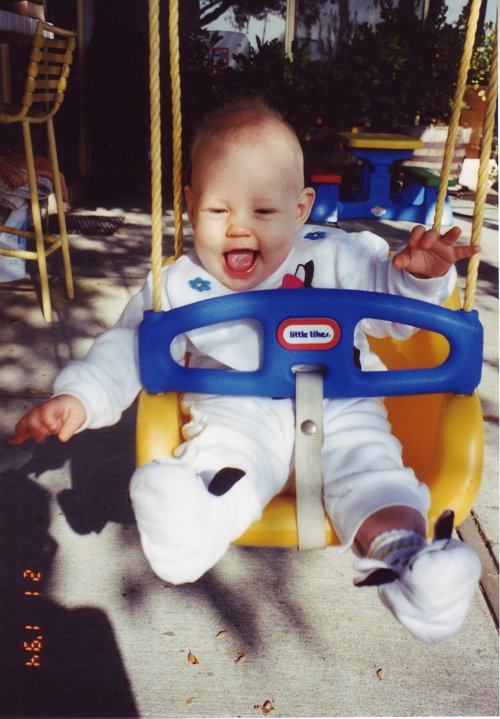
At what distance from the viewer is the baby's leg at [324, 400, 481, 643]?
3.90ft

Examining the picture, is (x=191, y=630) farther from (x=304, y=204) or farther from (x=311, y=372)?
(x=304, y=204)

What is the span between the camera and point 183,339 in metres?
1.78

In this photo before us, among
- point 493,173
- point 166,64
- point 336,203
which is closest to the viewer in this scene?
point 336,203

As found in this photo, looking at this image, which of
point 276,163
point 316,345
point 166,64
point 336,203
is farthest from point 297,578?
point 166,64

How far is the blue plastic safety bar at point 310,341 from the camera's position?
4.80 ft

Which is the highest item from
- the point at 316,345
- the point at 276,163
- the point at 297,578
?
the point at 276,163

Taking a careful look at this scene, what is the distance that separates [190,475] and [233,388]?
24 centimetres

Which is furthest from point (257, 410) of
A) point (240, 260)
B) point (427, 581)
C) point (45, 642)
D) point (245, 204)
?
point (45, 642)

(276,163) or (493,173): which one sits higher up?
(276,163)

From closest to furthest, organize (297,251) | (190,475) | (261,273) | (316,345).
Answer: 1. (190,475)
2. (316,345)
3. (261,273)
4. (297,251)

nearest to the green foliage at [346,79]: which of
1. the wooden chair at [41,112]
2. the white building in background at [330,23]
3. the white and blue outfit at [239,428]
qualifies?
the white building in background at [330,23]

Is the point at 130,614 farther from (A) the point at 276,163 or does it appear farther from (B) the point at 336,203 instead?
(B) the point at 336,203

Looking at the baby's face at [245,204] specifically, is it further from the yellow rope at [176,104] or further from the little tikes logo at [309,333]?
the little tikes logo at [309,333]

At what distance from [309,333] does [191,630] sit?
849 millimetres
